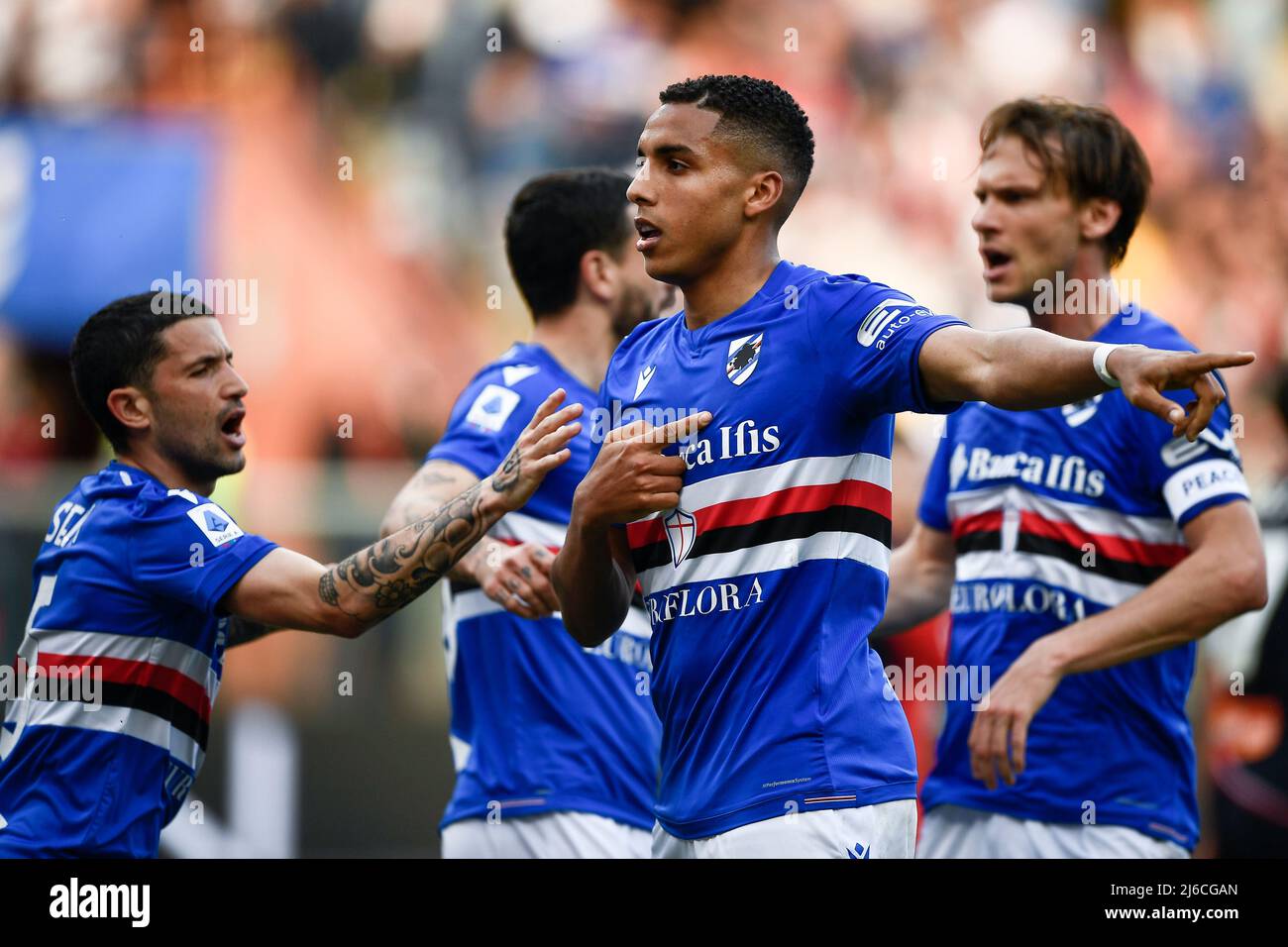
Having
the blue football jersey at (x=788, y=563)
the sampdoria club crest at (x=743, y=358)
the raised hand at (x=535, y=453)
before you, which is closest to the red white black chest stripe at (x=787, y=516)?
the blue football jersey at (x=788, y=563)

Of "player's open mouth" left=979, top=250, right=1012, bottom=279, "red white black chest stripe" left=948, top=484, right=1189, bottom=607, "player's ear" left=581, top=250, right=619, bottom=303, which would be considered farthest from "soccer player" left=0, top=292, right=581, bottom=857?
"player's open mouth" left=979, top=250, right=1012, bottom=279

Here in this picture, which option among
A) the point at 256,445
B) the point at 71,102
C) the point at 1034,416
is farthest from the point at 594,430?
the point at 71,102

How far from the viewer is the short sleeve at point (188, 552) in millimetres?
4324

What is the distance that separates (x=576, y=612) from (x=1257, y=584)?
2.02 metres

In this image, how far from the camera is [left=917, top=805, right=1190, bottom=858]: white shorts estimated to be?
489 cm

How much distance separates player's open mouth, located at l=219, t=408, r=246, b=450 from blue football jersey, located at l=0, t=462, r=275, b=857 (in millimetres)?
276

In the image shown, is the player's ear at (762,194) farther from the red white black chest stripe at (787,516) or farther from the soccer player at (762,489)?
the red white black chest stripe at (787,516)

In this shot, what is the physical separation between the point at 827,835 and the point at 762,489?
0.84 m

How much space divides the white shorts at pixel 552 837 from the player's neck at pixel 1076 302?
2.21 meters

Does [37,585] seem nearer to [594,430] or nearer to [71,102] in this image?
[594,430]

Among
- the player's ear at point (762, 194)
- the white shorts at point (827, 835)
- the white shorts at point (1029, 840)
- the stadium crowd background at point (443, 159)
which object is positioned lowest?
the white shorts at point (1029, 840)

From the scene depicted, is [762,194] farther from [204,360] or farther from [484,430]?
[204,360]

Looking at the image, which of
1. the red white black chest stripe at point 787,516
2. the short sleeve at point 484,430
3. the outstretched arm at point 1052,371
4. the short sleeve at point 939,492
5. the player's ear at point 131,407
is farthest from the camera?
the short sleeve at point 939,492

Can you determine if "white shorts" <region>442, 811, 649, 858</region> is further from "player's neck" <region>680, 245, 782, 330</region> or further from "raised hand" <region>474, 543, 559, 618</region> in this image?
"player's neck" <region>680, 245, 782, 330</region>
